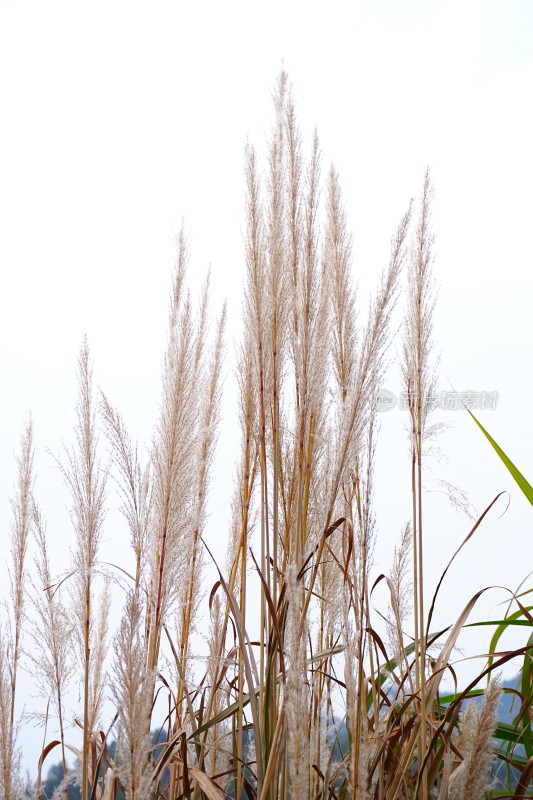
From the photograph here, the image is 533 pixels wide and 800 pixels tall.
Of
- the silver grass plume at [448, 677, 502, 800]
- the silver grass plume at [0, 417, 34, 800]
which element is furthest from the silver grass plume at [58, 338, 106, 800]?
the silver grass plume at [448, 677, 502, 800]

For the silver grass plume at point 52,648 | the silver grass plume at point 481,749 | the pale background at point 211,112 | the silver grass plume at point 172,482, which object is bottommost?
the silver grass plume at point 481,749

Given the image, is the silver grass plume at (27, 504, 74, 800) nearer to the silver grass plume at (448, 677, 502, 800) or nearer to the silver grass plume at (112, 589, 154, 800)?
the silver grass plume at (112, 589, 154, 800)

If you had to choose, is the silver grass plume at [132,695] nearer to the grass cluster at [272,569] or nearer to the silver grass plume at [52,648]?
the grass cluster at [272,569]

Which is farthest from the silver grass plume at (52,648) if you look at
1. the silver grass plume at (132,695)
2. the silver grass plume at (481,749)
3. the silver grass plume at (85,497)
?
the silver grass plume at (481,749)

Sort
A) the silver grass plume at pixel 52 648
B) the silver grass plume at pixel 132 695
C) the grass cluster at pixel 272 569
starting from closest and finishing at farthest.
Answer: the silver grass plume at pixel 132 695, the grass cluster at pixel 272 569, the silver grass plume at pixel 52 648

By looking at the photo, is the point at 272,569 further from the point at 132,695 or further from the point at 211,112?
the point at 211,112

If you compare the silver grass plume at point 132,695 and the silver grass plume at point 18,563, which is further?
the silver grass plume at point 18,563

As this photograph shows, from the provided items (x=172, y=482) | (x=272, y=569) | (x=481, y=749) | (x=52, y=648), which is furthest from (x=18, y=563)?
(x=481, y=749)

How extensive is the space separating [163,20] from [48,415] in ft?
6.08

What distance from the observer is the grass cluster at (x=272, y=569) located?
1.25 m

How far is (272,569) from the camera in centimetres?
156

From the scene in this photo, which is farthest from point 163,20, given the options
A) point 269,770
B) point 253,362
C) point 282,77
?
point 269,770

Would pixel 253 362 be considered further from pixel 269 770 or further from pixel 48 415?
pixel 48 415

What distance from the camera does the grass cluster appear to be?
1.25 metres
